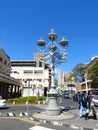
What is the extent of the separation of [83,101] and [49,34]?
600 cm

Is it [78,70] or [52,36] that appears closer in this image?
[52,36]

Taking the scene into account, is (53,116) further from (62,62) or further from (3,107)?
(3,107)

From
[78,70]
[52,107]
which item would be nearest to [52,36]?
[52,107]

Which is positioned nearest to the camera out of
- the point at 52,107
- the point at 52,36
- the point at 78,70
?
the point at 52,107

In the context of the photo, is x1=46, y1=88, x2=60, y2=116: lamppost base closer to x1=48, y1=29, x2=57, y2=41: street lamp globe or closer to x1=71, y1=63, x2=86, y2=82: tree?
x1=48, y1=29, x2=57, y2=41: street lamp globe

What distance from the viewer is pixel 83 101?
15617 mm

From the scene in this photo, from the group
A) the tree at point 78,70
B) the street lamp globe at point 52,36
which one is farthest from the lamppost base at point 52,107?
the tree at point 78,70

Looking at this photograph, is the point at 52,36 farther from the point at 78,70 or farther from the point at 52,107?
the point at 78,70

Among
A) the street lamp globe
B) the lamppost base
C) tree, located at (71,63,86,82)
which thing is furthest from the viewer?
tree, located at (71,63,86,82)

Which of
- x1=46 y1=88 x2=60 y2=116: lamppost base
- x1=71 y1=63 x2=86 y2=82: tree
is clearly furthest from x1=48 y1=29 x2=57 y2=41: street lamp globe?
x1=71 y1=63 x2=86 y2=82: tree

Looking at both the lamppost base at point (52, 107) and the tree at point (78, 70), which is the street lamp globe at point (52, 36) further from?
the tree at point (78, 70)

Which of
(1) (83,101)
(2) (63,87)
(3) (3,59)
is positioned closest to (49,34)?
(1) (83,101)

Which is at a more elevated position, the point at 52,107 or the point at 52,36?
the point at 52,36

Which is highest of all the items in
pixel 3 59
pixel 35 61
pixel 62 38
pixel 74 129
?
pixel 35 61
